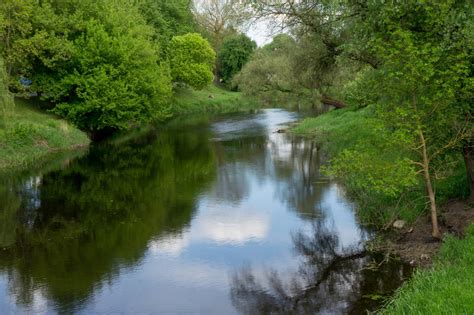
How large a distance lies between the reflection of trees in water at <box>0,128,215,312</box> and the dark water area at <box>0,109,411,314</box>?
47mm

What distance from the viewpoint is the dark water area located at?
10406 millimetres

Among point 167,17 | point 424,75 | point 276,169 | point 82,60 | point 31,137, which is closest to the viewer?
point 424,75

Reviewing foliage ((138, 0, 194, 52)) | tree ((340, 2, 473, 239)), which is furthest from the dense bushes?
tree ((340, 2, 473, 239))

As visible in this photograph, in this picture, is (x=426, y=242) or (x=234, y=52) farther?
(x=234, y=52)

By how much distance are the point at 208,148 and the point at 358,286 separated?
789 inches

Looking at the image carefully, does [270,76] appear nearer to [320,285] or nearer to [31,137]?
[31,137]

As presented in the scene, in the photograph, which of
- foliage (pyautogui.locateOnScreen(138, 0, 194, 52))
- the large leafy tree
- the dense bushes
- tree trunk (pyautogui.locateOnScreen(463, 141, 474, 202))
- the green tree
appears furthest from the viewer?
foliage (pyautogui.locateOnScreen(138, 0, 194, 52))

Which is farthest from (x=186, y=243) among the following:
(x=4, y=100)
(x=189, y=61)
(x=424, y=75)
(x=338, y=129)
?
(x=189, y=61)

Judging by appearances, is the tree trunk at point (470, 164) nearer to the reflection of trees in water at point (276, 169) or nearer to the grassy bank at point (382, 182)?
the grassy bank at point (382, 182)

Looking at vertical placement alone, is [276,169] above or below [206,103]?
below

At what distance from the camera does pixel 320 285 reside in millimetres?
10891

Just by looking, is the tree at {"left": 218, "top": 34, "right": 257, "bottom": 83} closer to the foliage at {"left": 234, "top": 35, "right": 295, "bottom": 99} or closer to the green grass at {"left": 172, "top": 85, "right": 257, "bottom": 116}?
the green grass at {"left": 172, "top": 85, "right": 257, "bottom": 116}

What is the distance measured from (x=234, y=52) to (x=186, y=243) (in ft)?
217

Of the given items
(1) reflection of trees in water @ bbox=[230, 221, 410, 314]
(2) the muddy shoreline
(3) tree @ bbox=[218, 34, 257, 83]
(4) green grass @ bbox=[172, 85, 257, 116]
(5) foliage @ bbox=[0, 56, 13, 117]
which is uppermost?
(3) tree @ bbox=[218, 34, 257, 83]
